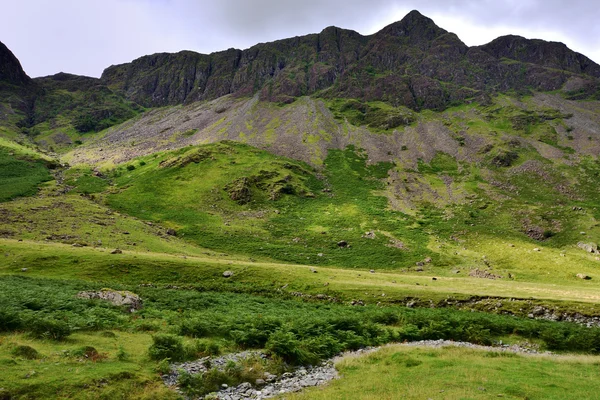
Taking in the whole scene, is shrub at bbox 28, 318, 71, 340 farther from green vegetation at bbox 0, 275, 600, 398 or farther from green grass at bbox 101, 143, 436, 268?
green grass at bbox 101, 143, 436, 268

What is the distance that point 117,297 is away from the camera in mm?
37281

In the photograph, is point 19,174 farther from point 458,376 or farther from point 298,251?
point 458,376

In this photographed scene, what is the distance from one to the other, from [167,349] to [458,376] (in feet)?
65.7

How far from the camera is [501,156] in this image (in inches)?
5709

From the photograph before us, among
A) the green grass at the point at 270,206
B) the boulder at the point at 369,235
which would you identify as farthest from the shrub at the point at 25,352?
the boulder at the point at 369,235

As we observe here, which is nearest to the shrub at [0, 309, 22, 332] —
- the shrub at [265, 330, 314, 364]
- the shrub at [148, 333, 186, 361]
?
the shrub at [148, 333, 186, 361]

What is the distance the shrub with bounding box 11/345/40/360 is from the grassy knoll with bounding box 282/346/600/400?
1483 centimetres

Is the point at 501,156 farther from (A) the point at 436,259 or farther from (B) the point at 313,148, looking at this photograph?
(A) the point at 436,259

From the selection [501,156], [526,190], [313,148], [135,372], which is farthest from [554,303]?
[313,148]

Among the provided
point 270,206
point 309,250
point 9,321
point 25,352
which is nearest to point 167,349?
point 25,352

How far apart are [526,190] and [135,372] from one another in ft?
441

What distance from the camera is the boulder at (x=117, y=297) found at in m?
36.2

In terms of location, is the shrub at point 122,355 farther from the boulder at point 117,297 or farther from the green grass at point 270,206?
the green grass at point 270,206

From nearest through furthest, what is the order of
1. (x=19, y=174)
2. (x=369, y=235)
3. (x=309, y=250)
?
(x=309, y=250) → (x=369, y=235) → (x=19, y=174)
